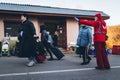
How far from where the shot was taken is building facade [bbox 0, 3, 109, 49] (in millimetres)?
20688

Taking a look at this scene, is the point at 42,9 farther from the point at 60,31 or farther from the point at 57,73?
the point at 57,73

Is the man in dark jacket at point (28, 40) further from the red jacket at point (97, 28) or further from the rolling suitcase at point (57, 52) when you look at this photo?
the rolling suitcase at point (57, 52)

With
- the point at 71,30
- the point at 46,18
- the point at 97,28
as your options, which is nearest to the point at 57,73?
the point at 97,28

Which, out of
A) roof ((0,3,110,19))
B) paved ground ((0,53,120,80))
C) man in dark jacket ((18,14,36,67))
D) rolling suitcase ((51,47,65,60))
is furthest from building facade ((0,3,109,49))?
paved ground ((0,53,120,80))

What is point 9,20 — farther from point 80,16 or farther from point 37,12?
point 80,16

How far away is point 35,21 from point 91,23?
12923mm

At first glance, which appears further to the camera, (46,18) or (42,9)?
(46,18)

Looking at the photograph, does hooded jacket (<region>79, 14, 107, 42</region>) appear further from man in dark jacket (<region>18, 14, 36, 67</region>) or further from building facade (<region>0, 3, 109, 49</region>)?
building facade (<region>0, 3, 109, 49</region>)

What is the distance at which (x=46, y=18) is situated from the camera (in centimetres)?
2289

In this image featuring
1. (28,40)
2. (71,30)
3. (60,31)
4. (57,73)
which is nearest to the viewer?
(57,73)

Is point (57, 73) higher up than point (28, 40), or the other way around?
point (28, 40)

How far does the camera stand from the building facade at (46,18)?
2069 centimetres

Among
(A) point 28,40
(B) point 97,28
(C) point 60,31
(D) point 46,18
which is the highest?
(D) point 46,18

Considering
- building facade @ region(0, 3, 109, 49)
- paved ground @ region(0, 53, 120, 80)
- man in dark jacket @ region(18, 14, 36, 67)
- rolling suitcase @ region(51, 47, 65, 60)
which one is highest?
building facade @ region(0, 3, 109, 49)
